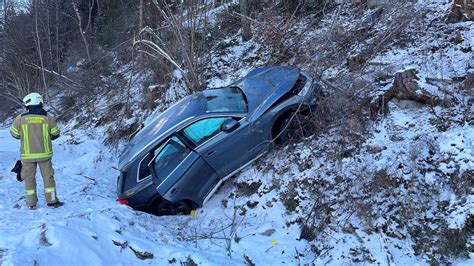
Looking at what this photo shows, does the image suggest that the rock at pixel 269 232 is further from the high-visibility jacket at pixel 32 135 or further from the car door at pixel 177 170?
the high-visibility jacket at pixel 32 135

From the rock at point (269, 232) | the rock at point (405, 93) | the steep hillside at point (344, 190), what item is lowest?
the rock at point (269, 232)

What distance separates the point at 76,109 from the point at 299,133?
33.1 feet

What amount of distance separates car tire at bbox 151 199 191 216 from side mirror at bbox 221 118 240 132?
4.43 feet

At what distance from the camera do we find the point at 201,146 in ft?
22.0

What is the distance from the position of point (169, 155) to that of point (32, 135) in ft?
6.70

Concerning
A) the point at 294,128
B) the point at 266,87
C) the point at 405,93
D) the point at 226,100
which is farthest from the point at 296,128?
the point at 405,93

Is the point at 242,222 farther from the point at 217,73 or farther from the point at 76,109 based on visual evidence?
the point at 76,109

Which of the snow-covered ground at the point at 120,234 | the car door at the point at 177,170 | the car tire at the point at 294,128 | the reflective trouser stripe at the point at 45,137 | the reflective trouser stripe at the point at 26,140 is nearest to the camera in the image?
the snow-covered ground at the point at 120,234

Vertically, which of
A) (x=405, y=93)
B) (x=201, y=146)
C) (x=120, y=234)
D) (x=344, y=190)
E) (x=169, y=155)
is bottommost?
(x=120, y=234)

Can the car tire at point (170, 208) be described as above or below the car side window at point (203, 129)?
below

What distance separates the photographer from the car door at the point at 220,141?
6719mm

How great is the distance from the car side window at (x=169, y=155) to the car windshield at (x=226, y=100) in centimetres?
75

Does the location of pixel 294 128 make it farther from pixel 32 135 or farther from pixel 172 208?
pixel 32 135

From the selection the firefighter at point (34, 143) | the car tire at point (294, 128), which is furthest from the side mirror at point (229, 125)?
the firefighter at point (34, 143)
